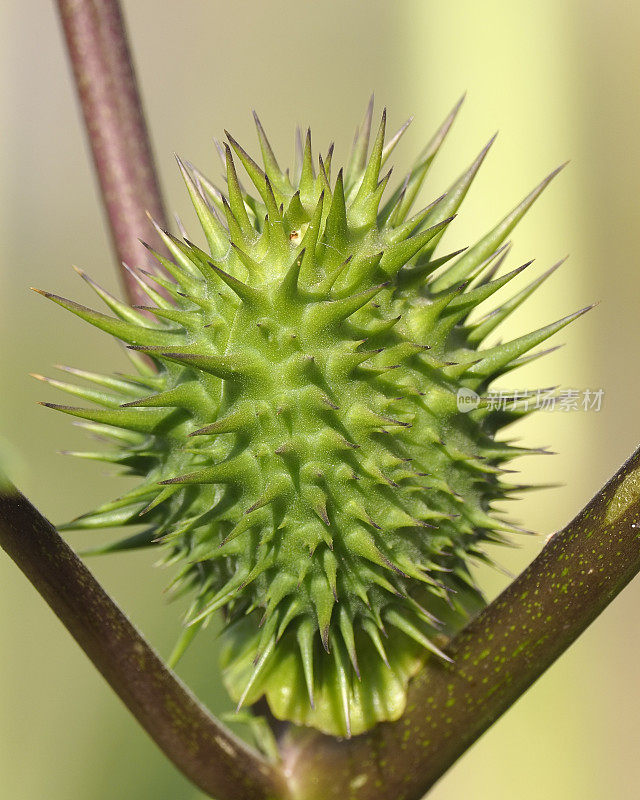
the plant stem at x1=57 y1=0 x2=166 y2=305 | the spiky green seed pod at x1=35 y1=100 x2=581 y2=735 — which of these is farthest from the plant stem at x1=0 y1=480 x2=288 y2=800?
the plant stem at x1=57 y1=0 x2=166 y2=305

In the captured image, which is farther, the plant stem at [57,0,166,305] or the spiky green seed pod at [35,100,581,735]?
the plant stem at [57,0,166,305]

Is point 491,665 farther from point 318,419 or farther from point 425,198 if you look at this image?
point 425,198

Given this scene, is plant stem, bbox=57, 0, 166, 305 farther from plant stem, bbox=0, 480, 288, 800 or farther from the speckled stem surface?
the speckled stem surface

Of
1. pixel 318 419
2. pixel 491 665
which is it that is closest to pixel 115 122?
pixel 318 419

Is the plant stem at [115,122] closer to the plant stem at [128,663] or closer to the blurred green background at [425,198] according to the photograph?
the plant stem at [128,663]

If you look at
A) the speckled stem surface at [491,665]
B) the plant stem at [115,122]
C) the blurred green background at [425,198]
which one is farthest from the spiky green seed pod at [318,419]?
the blurred green background at [425,198]
